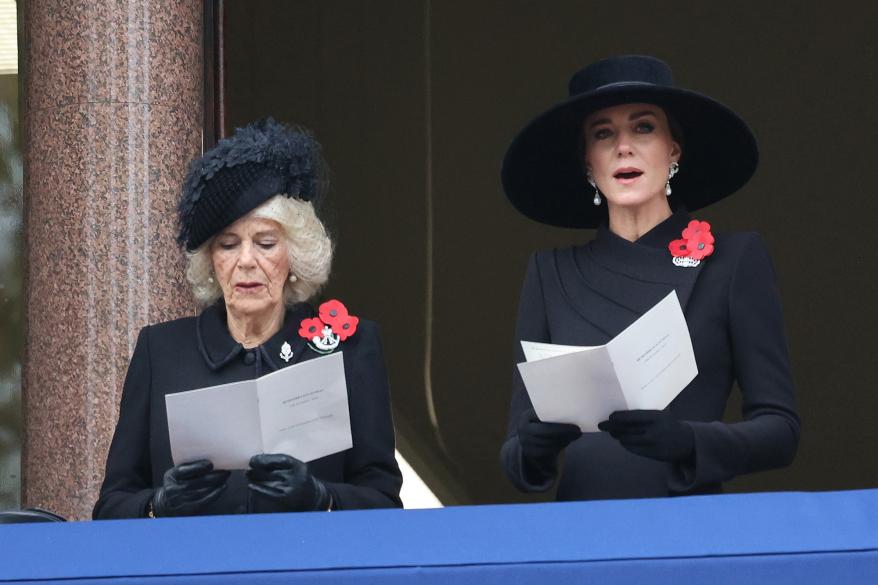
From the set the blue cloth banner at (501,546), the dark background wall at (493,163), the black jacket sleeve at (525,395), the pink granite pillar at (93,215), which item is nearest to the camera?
the blue cloth banner at (501,546)

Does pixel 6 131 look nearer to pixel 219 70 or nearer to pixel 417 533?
pixel 219 70

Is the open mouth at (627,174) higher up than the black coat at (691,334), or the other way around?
the open mouth at (627,174)

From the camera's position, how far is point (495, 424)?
26.2 feet

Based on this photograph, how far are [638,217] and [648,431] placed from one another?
732mm

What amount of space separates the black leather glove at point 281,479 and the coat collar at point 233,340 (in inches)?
21.4

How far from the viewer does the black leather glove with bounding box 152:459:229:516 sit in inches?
119

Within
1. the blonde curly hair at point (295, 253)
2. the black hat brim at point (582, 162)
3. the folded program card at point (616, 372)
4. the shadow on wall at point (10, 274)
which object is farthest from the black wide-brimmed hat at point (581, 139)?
the shadow on wall at point (10, 274)

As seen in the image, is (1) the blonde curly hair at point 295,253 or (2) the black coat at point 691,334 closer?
(2) the black coat at point 691,334

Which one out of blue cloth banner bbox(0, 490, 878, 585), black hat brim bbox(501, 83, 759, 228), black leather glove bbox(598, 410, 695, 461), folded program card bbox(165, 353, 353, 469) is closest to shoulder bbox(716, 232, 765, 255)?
black hat brim bbox(501, 83, 759, 228)

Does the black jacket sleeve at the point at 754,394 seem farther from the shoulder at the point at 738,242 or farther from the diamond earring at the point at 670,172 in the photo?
the diamond earring at the point at 670,172

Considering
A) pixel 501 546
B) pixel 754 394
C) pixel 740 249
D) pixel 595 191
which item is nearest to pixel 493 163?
pixel 595 191

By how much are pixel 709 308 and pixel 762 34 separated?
4.76m

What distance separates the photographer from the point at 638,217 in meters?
3.53

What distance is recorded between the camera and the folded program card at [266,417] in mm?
2957
